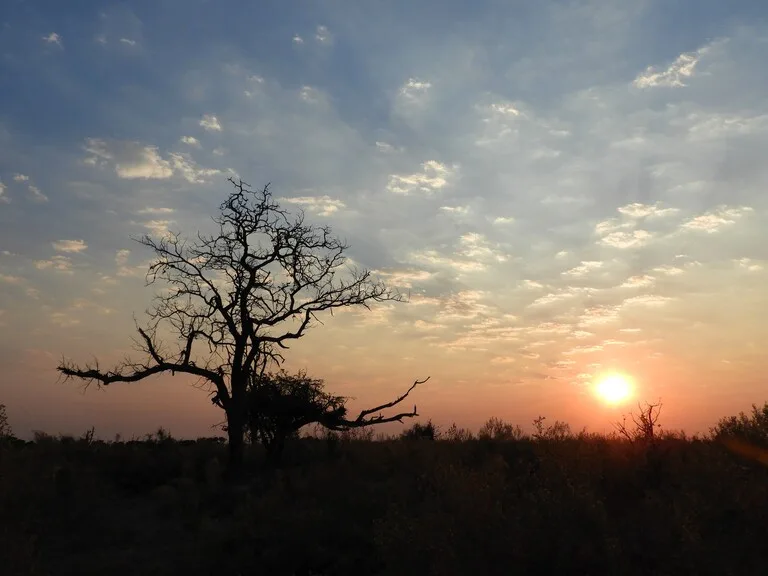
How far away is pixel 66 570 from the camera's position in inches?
506

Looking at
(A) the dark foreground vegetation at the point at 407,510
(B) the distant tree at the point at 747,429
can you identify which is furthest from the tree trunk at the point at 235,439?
(B) the distant tree at the point at 747,429

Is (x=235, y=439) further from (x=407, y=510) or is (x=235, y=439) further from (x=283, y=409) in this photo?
(x=407, y=510)

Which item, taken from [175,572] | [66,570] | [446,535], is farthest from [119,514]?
[446,535]

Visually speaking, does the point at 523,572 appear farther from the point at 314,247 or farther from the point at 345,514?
the point at 314,247

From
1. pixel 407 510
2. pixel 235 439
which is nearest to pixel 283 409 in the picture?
pixel 235 439

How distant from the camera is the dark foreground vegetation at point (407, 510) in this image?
404 inches

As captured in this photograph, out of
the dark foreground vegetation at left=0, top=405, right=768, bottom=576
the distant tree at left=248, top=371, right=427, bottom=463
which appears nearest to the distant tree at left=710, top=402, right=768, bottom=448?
the dark foreground vegetation at left=0, top=405, right=768, bottom=576

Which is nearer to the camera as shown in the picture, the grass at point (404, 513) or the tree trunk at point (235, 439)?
the grass at point (404, 513)

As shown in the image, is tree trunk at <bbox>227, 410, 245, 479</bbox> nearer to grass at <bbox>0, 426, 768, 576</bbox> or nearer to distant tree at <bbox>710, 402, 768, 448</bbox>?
grass at <bbox>0, 426, 768, 576</bbox>

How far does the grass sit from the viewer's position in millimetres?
10234

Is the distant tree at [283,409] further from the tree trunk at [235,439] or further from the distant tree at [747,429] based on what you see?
the distant tree at [747,429]

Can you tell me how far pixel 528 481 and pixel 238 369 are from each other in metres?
10.9

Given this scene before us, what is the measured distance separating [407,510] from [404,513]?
21cm

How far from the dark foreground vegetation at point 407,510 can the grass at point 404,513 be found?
4 cm
